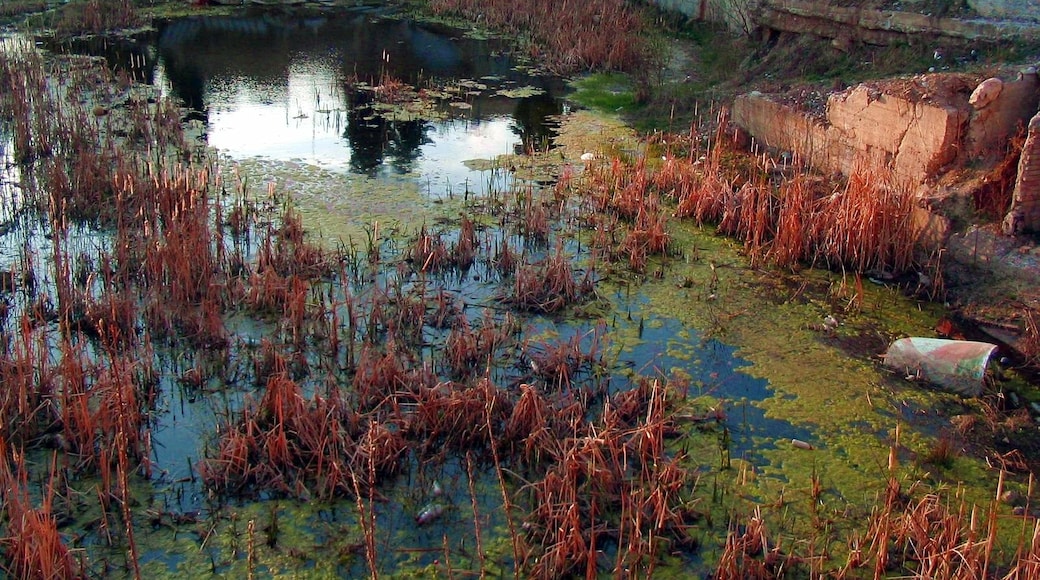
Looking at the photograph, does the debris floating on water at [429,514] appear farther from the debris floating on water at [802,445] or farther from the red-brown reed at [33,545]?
the debris floating on water at [802,445]

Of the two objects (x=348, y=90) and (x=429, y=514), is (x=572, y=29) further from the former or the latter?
(x=429, y=514)

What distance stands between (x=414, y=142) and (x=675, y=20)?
6.23 m

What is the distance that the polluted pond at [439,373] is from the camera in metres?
3.74

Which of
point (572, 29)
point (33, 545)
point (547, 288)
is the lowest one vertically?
point (33, 545)

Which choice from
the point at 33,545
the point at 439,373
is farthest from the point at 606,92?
the point at 33,545

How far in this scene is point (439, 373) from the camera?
5008 mm

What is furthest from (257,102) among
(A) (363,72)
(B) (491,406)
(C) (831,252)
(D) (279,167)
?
(B) (491,406)

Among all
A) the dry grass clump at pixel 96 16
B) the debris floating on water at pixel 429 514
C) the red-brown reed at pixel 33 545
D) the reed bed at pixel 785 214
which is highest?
the dry grass clump at pixel 96 16

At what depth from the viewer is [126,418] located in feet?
13.7

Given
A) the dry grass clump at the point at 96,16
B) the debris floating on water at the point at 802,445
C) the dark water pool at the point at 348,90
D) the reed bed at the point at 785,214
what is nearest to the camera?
the debris floating on water at the point at 802,445

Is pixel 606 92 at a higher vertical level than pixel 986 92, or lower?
lower

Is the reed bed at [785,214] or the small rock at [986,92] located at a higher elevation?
the small rock at [986,92]

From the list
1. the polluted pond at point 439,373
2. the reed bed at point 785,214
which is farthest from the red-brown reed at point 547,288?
the reed bed at point 785,214

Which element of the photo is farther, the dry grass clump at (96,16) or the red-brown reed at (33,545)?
the dry grass clump at (96,16)
